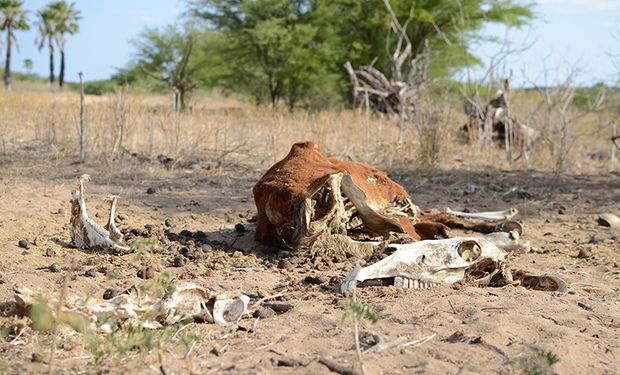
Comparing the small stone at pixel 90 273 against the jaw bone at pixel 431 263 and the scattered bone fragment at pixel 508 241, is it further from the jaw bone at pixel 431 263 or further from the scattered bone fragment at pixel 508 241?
the scattered bone fragment at pixel 508 241

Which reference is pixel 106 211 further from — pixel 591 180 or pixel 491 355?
pixel 591 180

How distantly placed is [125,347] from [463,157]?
10193 millimetres

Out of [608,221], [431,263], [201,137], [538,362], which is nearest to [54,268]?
[431,263]

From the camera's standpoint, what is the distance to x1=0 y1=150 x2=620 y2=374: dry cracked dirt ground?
288cm

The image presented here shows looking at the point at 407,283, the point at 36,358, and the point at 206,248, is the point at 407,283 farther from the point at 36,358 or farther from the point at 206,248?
the point at 36,358

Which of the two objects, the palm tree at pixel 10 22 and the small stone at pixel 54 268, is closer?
the small stone at pixel 54 268

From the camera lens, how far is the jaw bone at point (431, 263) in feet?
13.2

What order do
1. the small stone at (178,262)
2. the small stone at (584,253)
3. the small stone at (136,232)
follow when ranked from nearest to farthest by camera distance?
1. the small stone at (178,262)
2. the small stone at (136,232)
3. the small stone at (584,253)

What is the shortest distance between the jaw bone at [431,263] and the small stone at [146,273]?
3.62ft

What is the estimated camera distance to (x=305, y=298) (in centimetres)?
393

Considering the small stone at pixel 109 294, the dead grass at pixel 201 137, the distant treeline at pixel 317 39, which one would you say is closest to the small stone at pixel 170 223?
the small stone at pixel 109 294

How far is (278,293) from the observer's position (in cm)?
402

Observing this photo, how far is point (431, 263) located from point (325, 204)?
1.01 meters

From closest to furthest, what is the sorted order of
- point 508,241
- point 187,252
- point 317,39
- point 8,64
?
point 187,252 → point 508,241 → point 317,39 → point 8,64
